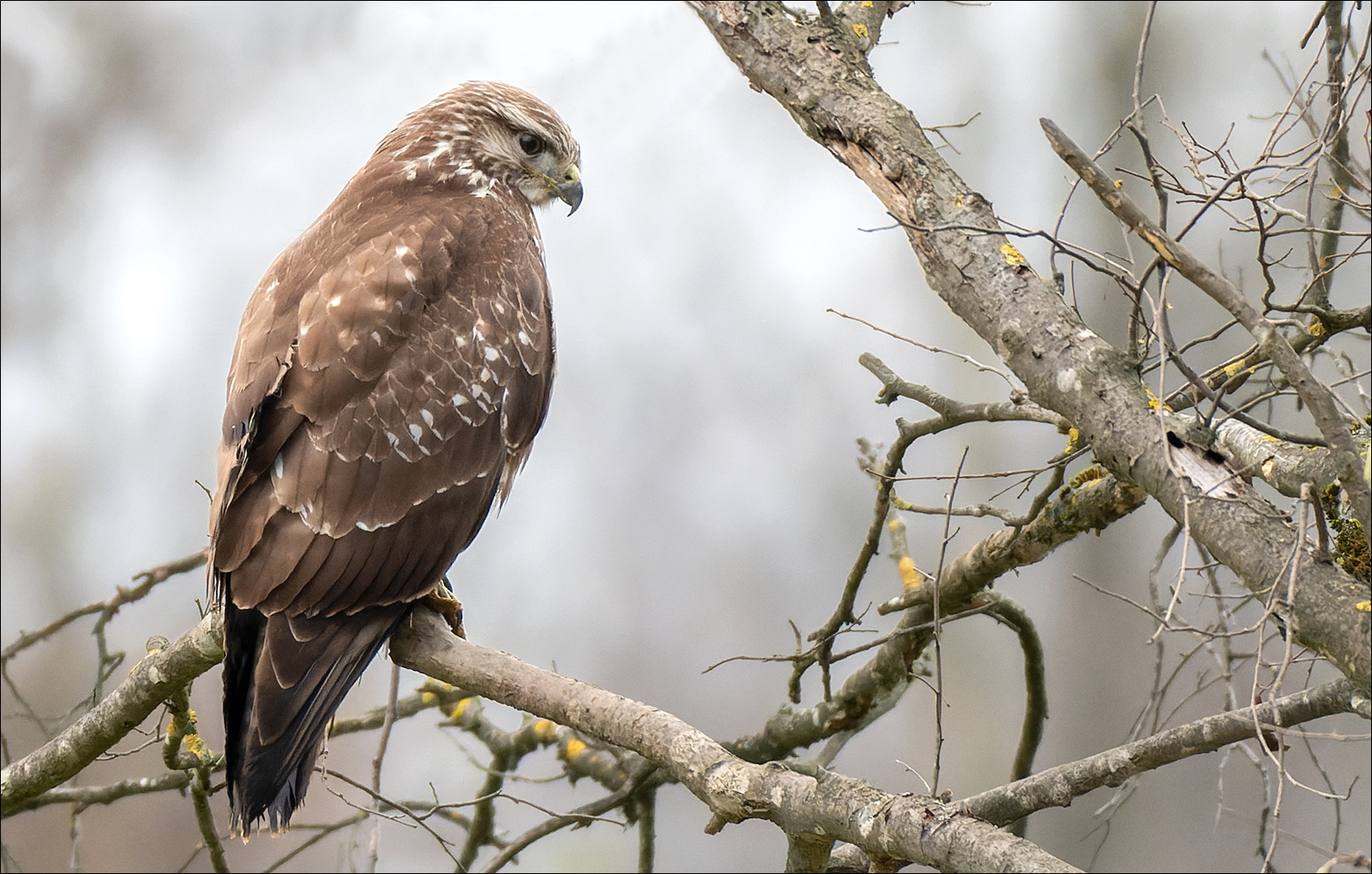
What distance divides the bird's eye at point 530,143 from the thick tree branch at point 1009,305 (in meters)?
0.74

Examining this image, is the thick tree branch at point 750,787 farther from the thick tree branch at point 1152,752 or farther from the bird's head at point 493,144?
the bird's head at point 493,144

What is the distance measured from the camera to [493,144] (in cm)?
284

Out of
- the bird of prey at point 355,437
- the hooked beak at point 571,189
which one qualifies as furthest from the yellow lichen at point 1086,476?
the hooked beak at point 571,189

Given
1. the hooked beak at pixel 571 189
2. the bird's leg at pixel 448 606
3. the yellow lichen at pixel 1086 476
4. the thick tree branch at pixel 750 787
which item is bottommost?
the thick tree branch at pixel 750 787

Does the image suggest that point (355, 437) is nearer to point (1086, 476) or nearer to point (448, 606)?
point (448, 606)

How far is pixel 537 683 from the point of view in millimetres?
1821

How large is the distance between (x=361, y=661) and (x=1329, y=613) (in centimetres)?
166

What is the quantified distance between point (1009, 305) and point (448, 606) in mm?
1373

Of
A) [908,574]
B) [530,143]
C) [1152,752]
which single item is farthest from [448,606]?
[1152,752]

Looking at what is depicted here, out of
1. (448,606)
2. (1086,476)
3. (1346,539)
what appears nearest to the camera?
(1346,539)

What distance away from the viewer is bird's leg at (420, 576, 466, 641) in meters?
2.42

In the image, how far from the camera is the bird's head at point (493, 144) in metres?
2.75

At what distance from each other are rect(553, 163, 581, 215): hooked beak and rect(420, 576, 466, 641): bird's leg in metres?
1.05

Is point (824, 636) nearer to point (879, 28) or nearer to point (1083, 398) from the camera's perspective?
point (1083, 398)
